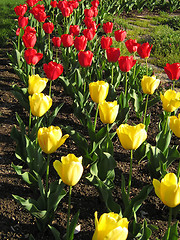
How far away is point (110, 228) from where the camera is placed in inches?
55.8

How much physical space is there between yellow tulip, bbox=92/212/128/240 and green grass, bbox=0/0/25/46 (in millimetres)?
4762

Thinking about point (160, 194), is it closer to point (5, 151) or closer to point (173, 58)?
point (5, 151)

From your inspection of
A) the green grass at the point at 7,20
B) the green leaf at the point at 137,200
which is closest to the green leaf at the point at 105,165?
the green leaf at the point at 137,200

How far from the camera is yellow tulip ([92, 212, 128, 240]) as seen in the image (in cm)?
138

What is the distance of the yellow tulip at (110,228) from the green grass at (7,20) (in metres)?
4.76

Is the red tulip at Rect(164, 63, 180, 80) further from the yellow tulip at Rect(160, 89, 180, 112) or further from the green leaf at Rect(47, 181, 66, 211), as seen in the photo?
the green leaf at Rect(47, 181, 66, 211)

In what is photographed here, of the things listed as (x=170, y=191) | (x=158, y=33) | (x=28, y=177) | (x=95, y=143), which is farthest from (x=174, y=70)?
(x=158, y=33)

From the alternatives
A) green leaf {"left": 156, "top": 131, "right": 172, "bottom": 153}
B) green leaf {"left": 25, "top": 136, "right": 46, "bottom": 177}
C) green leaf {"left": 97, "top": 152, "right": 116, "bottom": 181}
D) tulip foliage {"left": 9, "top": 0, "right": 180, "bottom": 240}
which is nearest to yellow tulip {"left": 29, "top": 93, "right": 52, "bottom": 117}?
tulip foliage {"left": 9, "top": 0, "right": 180, "bottom": 240}

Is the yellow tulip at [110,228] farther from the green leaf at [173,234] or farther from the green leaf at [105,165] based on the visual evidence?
the green leaf at [105,165]

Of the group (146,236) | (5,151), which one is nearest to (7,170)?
(5,151)

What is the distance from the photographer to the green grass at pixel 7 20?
621 cm

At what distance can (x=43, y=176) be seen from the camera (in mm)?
2947

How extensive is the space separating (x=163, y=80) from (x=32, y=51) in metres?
2.37

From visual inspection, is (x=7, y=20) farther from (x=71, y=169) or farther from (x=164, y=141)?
(x=71, y=169)
